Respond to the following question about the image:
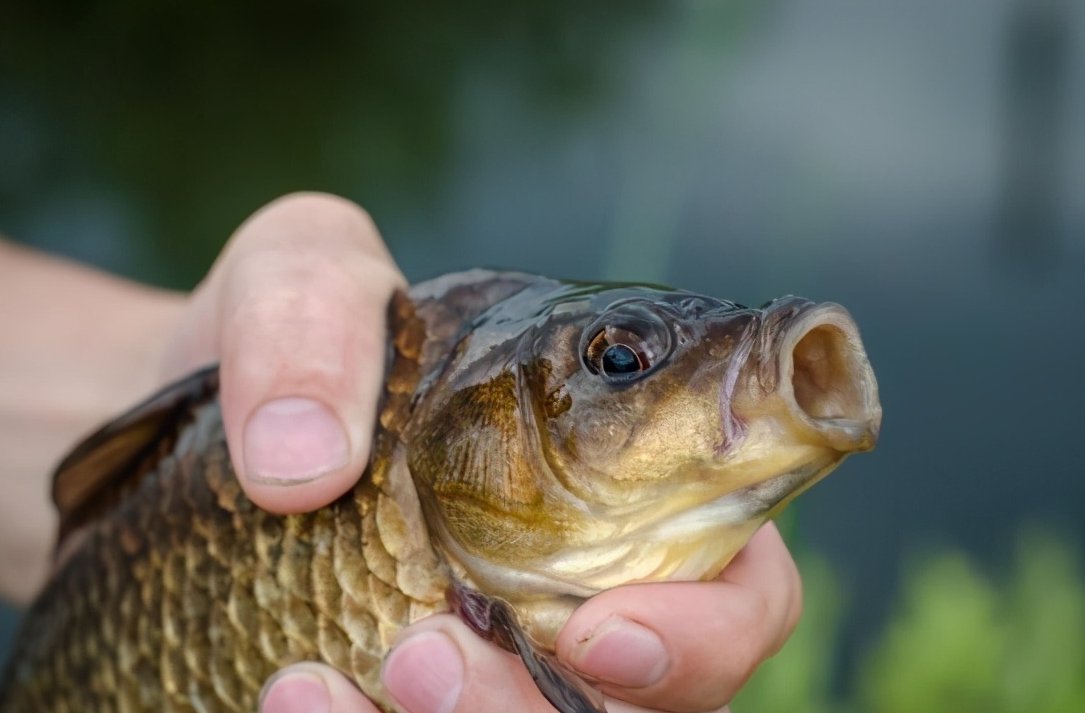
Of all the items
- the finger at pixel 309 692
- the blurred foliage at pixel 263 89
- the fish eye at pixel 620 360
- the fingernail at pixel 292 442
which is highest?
the fish eye at pixel 620 360

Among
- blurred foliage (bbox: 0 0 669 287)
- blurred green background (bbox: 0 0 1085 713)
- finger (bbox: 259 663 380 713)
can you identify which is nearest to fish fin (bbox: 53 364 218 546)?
finger (bbox: 259 663 380 713)

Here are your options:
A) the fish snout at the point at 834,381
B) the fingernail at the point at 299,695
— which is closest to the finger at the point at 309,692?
the fingernail at the point at 299,695

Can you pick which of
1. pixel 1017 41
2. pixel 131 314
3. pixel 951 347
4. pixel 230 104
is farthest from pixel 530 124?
pixel 131 314

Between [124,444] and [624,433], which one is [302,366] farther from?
[624,433]

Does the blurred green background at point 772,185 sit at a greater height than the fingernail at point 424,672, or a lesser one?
lesser

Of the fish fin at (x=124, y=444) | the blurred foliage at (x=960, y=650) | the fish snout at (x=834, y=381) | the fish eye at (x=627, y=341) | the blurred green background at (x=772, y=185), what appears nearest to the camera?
the fish snout at (x=834, y=381)

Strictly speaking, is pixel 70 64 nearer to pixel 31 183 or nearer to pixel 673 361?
pixel 31 183

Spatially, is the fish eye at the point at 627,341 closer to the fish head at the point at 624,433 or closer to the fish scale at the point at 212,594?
the fish head at the point at 624,433

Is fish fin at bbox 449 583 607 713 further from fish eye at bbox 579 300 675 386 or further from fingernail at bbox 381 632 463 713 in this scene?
fish eye at bbox 579 300 675 386
